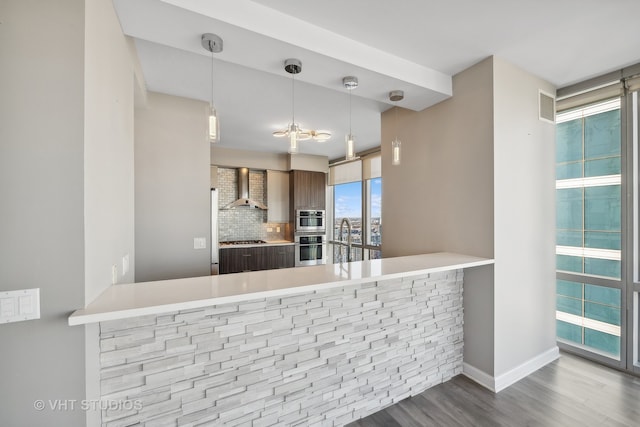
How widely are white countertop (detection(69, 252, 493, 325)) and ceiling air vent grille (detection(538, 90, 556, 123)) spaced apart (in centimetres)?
178

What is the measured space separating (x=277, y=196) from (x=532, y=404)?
5249 millimetres

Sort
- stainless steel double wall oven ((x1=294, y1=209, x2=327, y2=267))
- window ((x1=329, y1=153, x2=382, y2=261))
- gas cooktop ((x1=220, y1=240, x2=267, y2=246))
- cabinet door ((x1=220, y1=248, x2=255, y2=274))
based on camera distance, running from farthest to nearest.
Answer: stainless steel double wall oven ((x1=294, y1=209, x2=327, y2=267)) < gas cooktop ((x1=220, y1=240, x2=267, y2=246)) < window ((x1=329, y1=153, x2=382, y2=261)) < cabinet door ((x1=220, y1=248, x2=255, y2=274))

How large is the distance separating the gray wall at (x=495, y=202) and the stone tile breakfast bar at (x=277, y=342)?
251 millimetres

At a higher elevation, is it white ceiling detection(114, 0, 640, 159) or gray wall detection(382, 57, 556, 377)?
white ceiling detection(114, 0, 640, 159)

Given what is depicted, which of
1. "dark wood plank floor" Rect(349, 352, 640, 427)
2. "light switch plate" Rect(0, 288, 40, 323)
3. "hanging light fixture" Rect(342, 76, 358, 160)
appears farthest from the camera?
"hanging light fixture" Rect(342, 76, 358, 160)

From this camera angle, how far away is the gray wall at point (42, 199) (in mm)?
1042

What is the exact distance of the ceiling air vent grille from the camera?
107 inches

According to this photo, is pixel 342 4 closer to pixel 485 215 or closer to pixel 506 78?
pixel 506 78

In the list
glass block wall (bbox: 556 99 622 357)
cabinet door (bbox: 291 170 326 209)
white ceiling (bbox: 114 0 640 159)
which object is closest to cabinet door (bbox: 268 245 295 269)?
cabinet door (bbox: 291 170 326 209)

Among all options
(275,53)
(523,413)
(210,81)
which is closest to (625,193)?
(523,413)

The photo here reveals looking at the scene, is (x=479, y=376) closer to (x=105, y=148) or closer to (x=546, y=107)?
(x=546, y=107)

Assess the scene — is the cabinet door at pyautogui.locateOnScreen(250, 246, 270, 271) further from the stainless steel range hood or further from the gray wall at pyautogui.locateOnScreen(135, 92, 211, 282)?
the gray wall at pyautogui.locateOnScreen(135, 92, 211, 282)

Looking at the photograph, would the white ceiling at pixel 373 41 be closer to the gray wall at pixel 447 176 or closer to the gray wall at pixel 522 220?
the gray wall at pixel 447 176

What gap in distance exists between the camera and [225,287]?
145cm
